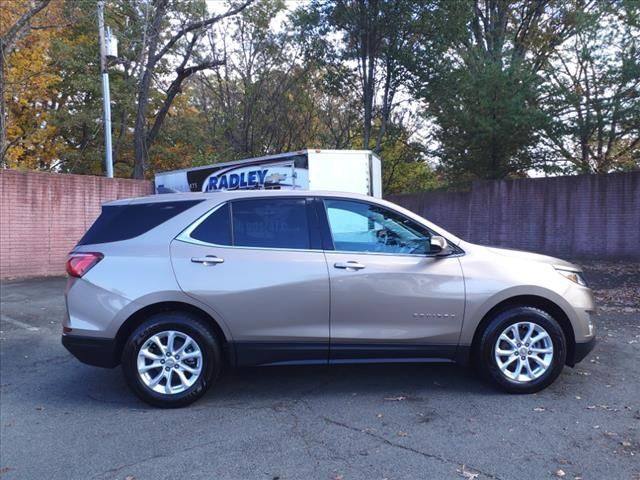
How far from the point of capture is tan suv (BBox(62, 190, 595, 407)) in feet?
14.9

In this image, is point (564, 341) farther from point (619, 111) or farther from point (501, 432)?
point (619, 111)

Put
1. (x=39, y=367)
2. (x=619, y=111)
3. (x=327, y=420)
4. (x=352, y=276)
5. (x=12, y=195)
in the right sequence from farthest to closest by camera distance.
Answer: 1. (x=619, y=111)
2. (x=12, y=195)
3. (x=39, y=367)
4. (x=352, y=276)
5. (x=327, y=420)

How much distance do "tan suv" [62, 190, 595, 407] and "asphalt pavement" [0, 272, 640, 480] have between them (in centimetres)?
35

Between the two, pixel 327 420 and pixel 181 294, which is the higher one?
pixel 181 294

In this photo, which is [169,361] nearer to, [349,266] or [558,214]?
[349,266]

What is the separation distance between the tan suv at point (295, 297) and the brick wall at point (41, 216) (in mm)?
9880

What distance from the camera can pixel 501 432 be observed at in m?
3.96

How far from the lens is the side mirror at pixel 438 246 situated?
4.62 meters

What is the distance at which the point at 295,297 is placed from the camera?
455 centimetres

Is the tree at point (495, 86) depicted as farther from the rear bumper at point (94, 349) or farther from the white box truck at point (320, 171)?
the rear bumper at point (94, 349)

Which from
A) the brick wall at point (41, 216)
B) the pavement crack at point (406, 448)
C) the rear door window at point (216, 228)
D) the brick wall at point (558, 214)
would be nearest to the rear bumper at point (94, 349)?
the rear door window at point (216, 228)

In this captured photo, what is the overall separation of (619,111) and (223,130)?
1516 centimetres

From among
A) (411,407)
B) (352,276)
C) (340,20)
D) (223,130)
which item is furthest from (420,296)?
(223,130)

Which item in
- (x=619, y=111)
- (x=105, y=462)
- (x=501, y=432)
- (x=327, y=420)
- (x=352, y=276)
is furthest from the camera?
(x=619, y=111)
